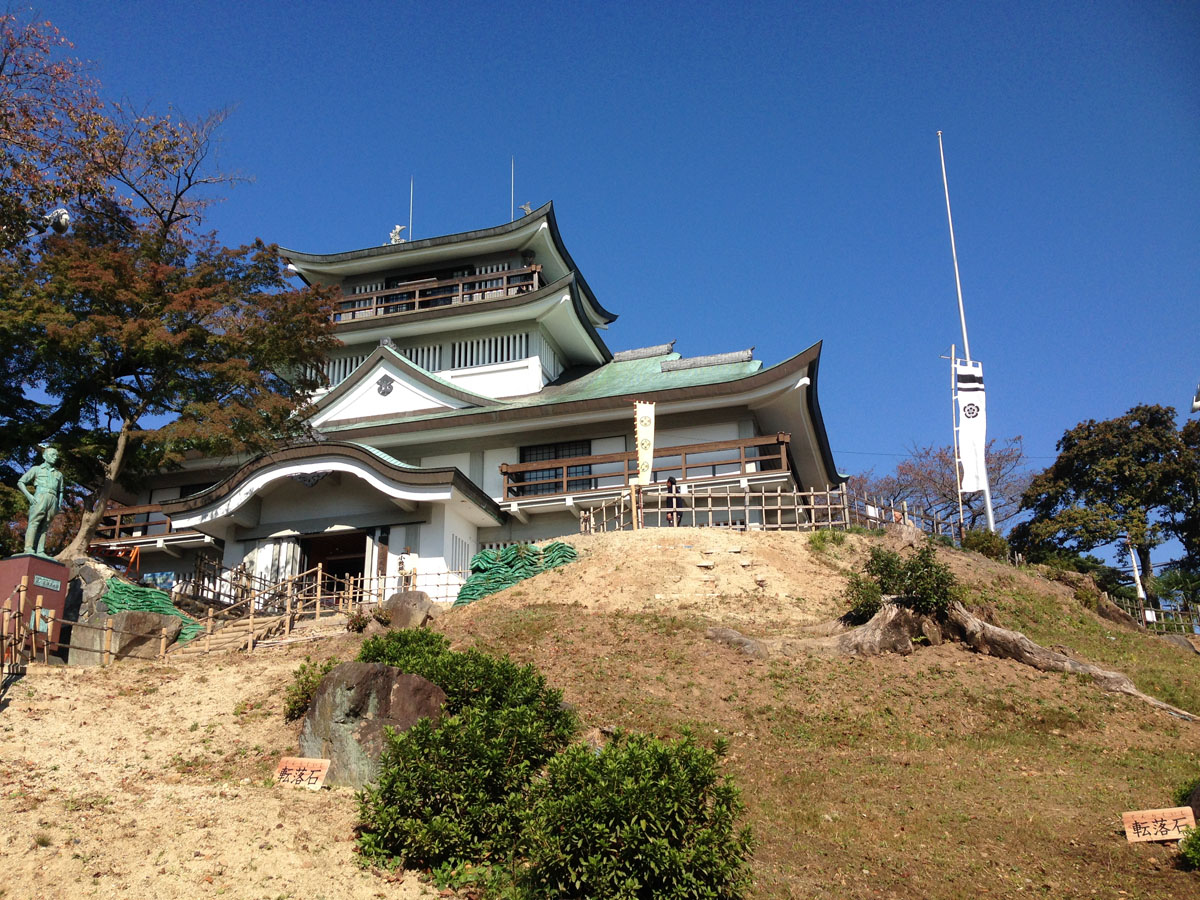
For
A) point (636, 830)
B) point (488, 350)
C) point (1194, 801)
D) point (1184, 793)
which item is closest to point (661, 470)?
point (488, 350)

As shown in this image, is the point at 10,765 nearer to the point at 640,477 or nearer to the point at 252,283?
the point at 640,477

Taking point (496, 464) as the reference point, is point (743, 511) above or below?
below

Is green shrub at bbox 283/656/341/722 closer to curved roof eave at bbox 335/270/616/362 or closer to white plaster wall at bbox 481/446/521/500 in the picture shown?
white plaster wall at bbox 481/446/521/500

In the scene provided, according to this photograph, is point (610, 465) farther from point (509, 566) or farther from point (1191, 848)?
point (1191, 848)

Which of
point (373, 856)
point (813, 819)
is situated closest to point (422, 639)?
point (373, 856)

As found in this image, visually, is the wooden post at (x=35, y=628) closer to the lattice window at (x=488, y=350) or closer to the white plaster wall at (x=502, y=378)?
the white plaster wall at (x=502, y=378)

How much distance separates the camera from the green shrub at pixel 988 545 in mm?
25547

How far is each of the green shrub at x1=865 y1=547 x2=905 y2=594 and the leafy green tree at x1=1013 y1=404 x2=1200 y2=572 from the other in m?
18.3

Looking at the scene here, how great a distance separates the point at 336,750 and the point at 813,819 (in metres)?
6.00

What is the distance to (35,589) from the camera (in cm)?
1769

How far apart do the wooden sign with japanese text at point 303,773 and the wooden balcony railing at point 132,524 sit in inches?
727

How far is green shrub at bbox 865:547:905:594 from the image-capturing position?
57.7 feet

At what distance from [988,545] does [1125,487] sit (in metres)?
11.4

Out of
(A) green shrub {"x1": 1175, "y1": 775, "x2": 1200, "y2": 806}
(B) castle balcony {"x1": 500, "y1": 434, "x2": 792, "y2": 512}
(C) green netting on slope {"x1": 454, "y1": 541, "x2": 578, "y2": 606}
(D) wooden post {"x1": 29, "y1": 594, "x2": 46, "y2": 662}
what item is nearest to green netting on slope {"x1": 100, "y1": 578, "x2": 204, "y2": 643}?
(D) wooden post {"x1": 29, "y1": 594, "x2": 46, "y2": 662}
